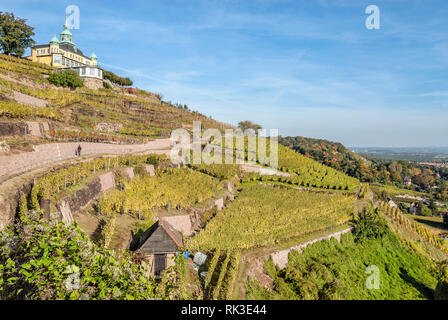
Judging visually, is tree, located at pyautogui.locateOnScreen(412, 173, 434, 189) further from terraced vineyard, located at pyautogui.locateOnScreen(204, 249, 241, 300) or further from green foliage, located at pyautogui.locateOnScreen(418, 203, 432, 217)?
terraced vineyard, located at pyautogui.locateOnScreen(204, 249, 241, 300)

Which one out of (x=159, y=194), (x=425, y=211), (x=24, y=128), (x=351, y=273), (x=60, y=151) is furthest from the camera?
(x=425, y=211)

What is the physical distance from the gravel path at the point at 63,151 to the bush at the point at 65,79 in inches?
610

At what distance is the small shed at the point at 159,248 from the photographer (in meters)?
11.5

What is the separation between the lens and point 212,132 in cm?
4138

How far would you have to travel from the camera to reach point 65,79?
3494cm

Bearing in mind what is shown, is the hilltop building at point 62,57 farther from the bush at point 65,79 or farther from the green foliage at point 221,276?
the green foliage at point 221,276

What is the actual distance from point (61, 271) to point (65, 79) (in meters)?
37.5

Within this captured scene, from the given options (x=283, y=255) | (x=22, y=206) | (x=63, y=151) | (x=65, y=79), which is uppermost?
(x=65, y=79)

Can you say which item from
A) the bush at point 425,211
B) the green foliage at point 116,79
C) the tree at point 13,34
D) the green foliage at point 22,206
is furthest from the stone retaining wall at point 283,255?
the bush at point 425,211

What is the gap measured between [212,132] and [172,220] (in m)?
26.2

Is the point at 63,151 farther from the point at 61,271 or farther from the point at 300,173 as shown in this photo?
the point at 300,173

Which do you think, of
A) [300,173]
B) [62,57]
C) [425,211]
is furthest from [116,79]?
[425,211]

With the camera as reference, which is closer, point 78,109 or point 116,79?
point 78,109
